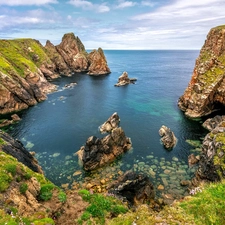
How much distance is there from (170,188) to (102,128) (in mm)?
31793

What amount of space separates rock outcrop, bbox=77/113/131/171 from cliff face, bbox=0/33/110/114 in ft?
174

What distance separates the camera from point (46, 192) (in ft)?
68.8

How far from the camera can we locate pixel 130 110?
85812 millimetres

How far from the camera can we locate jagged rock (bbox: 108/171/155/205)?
34469mm

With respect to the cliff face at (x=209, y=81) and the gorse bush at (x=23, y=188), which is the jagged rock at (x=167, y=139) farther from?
the gorse bush at (x=23, y=188)

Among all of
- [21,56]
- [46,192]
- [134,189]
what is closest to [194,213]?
[46,192]

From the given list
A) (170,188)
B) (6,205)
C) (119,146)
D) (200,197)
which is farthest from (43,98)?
(200,197)

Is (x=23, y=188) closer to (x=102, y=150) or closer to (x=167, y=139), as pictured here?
(x=102, y=150)

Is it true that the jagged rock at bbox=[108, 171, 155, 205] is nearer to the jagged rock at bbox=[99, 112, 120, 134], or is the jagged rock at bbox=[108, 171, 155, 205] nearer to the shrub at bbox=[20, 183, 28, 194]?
the shrub at bbox=[20, 183, 28, 194]

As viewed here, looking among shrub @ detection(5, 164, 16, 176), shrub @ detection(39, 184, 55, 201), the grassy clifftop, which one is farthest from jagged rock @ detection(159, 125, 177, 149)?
the grassy clifftop

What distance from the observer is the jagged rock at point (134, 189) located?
34469 mm

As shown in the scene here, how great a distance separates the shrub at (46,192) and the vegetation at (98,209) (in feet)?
10.6

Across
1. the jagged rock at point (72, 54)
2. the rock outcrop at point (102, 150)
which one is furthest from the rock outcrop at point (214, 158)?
the jagged rock at point (72, 54)

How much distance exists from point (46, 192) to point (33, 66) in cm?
12012
